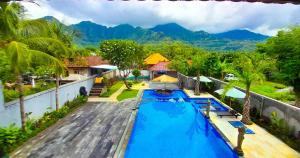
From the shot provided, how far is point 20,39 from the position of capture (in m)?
13.0

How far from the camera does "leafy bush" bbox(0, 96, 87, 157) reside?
11.2m

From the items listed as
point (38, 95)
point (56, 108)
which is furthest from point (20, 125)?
point (56, 108)

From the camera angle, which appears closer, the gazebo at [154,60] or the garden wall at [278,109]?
the garden wall at [278,109]

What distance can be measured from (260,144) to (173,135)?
5.42 m

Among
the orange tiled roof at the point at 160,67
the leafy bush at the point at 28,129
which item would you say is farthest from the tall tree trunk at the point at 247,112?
the orange tiled roof at the point at 160,67

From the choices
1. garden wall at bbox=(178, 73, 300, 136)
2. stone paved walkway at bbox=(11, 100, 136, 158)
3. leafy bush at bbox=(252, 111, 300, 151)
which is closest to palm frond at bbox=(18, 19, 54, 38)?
stone paved walkway at bbox=(11, 100, 136, 158)

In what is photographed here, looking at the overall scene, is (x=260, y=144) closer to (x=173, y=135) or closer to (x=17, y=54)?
(x=173, y=135)

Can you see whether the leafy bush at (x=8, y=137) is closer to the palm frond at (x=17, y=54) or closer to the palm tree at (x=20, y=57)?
the palm tree at (x=20, y=57)

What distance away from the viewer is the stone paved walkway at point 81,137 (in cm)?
1139

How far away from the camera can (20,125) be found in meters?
13.6

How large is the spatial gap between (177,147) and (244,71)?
23.4 ft

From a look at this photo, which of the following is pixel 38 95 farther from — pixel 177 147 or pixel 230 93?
pixel 230 93

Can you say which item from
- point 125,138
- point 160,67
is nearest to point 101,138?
point 125,138

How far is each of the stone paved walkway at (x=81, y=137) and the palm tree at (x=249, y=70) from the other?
8639mm
